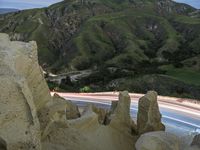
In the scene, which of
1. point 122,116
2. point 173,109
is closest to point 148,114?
point 122,116

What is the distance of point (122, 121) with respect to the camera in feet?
49.4

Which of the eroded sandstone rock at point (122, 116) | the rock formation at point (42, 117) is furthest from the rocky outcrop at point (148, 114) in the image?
the eroded sandstone rock at point (122, 116)

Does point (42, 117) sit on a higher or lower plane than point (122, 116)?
higher

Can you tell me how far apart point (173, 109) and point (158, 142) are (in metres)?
14.1

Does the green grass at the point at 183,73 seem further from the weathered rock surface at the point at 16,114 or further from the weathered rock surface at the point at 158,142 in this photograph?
the weathered rock surface at the point at 16,114

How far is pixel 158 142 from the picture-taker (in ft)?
35.1

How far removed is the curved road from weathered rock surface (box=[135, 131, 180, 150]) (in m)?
8.08

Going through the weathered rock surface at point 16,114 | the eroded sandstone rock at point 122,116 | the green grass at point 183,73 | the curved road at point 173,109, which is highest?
the weathered rock surface at point 16,114

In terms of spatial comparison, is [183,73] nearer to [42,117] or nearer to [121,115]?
[121,115]

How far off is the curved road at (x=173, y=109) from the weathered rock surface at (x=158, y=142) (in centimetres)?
808

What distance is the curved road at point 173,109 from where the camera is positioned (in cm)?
2128

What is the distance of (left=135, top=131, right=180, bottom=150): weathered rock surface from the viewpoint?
10445 mm

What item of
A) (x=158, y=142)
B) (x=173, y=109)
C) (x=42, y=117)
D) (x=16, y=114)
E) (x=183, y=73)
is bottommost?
(x=183, y=73)

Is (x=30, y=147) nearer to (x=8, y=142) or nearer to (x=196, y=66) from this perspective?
(x=8, y=142)
